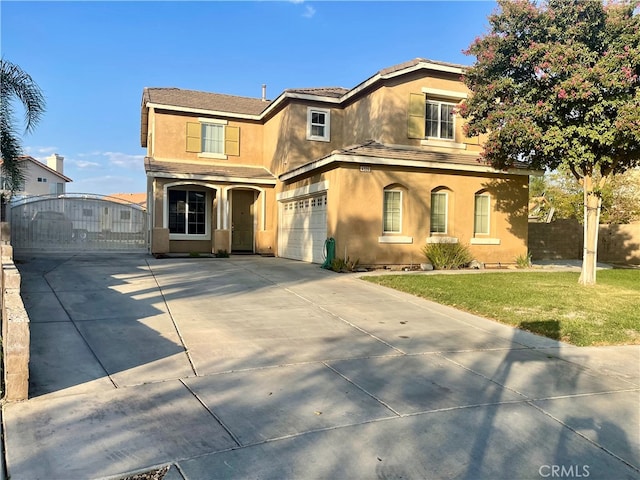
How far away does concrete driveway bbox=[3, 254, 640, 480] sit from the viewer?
3285 millimetres

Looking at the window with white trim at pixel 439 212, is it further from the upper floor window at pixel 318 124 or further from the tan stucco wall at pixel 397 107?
the upper floor window at pixel 318 124

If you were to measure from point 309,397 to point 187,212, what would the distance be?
1675 centimetres

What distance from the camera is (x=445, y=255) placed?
1513cm

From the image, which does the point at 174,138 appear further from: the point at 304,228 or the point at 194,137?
the point at 304,228

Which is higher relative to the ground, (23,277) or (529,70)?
(529,70)

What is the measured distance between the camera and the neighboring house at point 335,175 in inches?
579

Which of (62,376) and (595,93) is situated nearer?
(62,376)

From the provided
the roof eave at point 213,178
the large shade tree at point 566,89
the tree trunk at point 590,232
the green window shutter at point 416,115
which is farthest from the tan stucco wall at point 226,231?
the tree trunk at point 590,232

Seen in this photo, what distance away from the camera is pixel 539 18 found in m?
11.7

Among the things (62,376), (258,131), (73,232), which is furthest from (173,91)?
(62,376)

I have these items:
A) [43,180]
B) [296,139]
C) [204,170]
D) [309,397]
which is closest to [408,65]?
[296,139]

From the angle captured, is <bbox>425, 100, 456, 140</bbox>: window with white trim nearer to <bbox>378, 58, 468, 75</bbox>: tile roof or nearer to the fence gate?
<bbox>378, 58, 468, 75</bbox>: tile roof

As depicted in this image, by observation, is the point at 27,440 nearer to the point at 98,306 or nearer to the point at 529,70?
the point at 98,306

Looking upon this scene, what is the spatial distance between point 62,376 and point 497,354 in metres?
5.11
